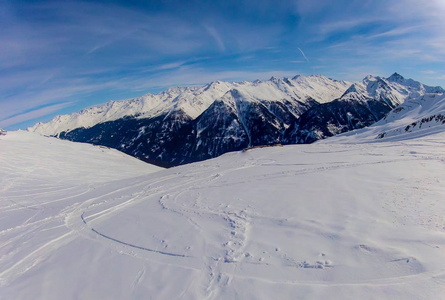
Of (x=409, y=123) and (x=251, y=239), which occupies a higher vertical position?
(x=409, y=123)

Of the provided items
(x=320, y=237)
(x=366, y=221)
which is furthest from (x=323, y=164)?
(x=320, y=237)

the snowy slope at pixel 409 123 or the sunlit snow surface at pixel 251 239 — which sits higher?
the snowy slope at pixel 409 123

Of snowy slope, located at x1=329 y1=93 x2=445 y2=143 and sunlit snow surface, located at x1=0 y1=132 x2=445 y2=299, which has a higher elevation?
snowy slope, located at x1=329 y1=93 x2=445 y2=143

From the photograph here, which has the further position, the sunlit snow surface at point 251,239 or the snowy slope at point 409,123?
the snowy slope at point 409,123

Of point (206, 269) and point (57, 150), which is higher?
point (57, 150)

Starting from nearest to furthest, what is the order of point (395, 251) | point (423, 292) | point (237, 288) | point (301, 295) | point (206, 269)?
1. point (423, 292)
2. point (301, 295)
3. point (237, 288)
4. point (395, 251)
5. point (206, 269)

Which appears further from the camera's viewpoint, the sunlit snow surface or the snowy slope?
the snowy slope

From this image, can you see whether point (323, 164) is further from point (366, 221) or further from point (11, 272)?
point (11, 272)

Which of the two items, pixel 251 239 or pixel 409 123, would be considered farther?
pixel 409 123
